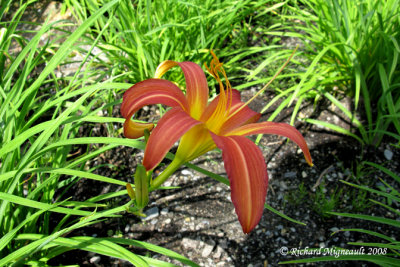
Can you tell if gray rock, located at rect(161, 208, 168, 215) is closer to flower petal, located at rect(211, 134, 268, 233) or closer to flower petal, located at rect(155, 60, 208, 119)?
flower petal, located at rect(155, 60, 208, 119)

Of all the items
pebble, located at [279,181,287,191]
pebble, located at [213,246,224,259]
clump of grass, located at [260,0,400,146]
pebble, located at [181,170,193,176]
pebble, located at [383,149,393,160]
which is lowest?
pebble, located at [213,246,224,259]

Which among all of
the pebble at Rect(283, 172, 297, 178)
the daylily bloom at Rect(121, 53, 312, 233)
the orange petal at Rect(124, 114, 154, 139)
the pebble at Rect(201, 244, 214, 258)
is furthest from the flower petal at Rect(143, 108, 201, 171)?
the pebble at Rect(283, 172, 297, 178)

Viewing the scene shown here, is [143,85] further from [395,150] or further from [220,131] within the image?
[395,150]

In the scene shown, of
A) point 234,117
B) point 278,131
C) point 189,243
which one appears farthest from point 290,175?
point 278,131

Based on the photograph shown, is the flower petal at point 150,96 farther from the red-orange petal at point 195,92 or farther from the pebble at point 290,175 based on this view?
the pebble at point 290,175

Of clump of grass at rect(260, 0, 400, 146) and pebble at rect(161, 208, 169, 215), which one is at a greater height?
clump of grass at rect(260, 0, 400, 146)

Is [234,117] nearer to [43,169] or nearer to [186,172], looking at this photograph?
[43,169]

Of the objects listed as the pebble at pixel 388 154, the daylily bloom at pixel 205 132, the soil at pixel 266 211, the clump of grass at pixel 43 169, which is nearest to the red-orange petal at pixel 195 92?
the daylily bloom at pixel 205 132
